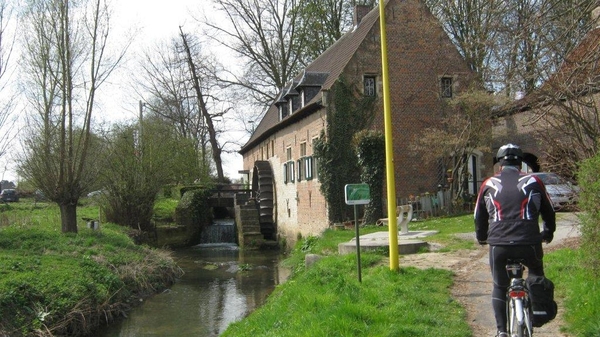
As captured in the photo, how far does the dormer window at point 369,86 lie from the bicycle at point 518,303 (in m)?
17.4

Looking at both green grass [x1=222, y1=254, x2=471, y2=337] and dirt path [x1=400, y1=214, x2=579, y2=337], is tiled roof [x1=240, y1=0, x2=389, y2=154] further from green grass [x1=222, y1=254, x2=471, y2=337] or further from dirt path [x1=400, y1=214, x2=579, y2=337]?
green grass [x1=222, y1=254, x2=471, y2=337]

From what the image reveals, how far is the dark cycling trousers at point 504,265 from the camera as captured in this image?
441cm

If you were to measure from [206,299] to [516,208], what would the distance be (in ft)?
35.5

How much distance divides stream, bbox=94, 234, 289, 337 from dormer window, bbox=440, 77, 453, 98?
8815mm

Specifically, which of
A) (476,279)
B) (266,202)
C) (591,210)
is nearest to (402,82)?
(266,202)

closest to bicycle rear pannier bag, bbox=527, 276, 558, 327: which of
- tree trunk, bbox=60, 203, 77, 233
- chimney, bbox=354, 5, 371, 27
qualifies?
tree trunk, bbox=60, 203, 77, 233

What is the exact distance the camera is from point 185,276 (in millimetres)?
18109

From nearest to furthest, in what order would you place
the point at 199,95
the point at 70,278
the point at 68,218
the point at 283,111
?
the point at 70,278 < the point at 68,218 < the point at 283,111 < the point at 199,95

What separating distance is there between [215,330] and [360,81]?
12579 mm

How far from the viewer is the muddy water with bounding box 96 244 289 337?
1140 cm

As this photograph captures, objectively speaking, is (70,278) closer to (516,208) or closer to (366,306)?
(366,306)

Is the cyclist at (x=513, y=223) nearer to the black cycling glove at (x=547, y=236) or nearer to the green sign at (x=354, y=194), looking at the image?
the black cycling glove at (x=547, y=236)

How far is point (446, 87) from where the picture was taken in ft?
73.0

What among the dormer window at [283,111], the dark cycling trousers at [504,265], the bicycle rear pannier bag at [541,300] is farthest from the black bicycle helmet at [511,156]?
the dormer window at [283,111]
